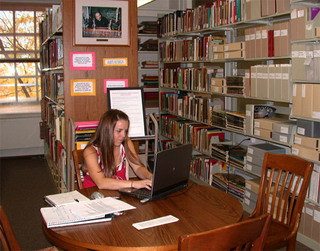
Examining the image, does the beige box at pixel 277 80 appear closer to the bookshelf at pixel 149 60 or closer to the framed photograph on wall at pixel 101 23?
the framed photograph on wall at pixel 101 23

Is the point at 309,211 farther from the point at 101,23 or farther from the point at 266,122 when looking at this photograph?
the point at 101,23

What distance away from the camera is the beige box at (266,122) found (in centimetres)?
372

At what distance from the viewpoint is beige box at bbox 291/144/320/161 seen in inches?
126

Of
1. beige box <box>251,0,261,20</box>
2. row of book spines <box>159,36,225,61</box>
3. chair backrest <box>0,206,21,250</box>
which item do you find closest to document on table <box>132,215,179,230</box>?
chair backrest <box>0,206,21,250</box>

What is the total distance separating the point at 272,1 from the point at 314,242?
2.09m

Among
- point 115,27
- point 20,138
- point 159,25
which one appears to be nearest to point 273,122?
point 115,27

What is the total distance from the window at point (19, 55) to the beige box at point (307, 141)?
5.11 metres

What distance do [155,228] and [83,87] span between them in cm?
→ 209

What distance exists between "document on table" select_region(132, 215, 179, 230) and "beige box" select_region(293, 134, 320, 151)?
5.76 feet

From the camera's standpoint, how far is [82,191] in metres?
2.38

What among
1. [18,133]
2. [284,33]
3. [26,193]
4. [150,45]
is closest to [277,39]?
[284,33]

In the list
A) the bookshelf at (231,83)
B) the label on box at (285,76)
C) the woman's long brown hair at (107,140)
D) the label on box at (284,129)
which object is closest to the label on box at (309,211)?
the bookshelf at (231,83)

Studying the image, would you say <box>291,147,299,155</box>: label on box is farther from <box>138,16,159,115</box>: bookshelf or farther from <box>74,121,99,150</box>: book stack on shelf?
<box>138,16,159,115</box>: bookshelf

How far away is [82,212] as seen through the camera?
1916 mm
